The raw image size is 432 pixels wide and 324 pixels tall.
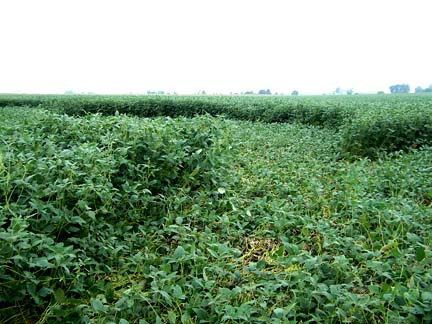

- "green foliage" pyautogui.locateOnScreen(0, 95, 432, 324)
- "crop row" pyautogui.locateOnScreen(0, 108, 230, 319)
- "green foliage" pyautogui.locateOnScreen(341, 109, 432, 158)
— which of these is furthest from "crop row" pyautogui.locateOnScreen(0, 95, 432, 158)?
"green foliage" pyautogui.locateOnScreen(0, 95, 432, 324)

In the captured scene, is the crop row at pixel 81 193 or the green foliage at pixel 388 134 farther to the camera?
the green foliage at pixel 388 134

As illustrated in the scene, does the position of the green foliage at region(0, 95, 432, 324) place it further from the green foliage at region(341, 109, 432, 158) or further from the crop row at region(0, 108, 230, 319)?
the green foliage at region(341, 109, 432, 158)

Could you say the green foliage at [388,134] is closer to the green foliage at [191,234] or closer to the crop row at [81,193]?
the green foliage at [191,234]

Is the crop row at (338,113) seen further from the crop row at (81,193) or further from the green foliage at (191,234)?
the green foliage at (191,234)

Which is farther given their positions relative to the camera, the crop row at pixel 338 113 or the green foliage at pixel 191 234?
the crop row at pixel 338 113

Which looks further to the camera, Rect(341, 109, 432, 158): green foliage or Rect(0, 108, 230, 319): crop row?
Rect(341, 109, 432, 158): green foliage

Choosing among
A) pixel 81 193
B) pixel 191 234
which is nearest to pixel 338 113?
pixel 191 234

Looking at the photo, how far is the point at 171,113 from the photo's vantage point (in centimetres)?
1448

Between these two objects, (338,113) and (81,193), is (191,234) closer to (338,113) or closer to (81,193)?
(81,193)

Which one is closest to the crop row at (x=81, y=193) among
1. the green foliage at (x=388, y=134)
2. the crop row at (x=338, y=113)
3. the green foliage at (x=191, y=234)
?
the green foliage at (x=191, y=234)

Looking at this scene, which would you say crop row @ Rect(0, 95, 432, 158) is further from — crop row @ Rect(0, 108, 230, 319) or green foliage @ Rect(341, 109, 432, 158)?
crop row @ Rect(0, 108, 230, 319)

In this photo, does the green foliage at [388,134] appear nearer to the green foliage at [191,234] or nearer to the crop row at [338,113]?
the crop row at [338,113]

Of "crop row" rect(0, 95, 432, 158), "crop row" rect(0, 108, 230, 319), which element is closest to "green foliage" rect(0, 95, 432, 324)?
"crop row" rect(0, 108, 230, 319)

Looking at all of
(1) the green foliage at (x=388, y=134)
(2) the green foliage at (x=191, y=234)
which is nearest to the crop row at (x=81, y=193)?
(2) the green foliage at (x=191, y=234)
